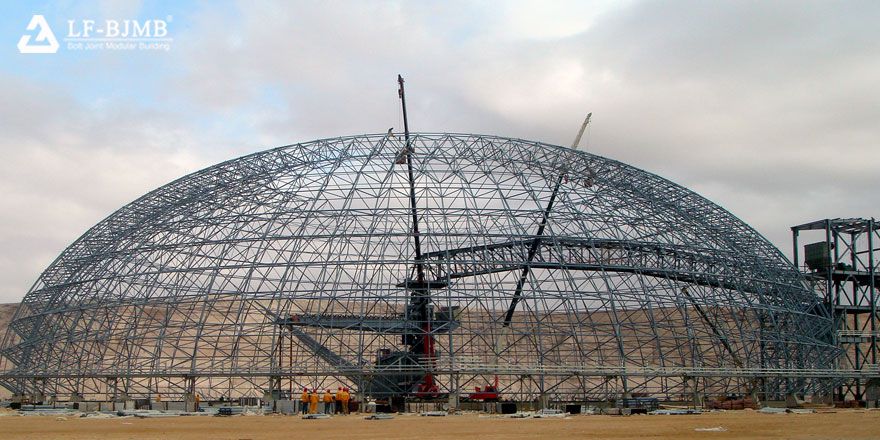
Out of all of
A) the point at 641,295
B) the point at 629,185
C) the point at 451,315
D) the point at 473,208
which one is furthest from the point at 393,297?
the point at 629,185

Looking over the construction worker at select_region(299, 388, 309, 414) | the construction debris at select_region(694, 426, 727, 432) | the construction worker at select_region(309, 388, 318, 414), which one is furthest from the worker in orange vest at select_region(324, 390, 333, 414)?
the construction debris at select_region(694, 426, 727, 432)

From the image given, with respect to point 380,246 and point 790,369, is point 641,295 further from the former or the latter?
point 380,246

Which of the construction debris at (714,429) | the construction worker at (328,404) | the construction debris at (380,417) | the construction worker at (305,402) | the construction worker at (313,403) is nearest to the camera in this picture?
the construction debris at (714,429)

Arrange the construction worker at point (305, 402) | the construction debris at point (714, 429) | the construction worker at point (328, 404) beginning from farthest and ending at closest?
the construction worker at point (305, 402) → the construction worker at point (328, 404) → the construction debris at point (714, 429)

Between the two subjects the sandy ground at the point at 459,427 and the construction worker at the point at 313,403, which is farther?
the construction worker at the point at 313,403

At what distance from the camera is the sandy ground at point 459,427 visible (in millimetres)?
25125

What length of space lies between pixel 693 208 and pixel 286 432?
101 feet

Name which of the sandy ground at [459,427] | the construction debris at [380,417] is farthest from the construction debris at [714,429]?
the construction debris at [380,417]

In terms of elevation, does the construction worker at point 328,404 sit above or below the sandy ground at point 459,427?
above

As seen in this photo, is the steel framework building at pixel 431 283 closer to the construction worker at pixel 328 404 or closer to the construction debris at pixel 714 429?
the construction worker at pixel 328 404

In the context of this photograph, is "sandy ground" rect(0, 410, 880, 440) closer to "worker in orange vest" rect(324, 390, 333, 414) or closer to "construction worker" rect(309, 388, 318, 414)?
"construction worker" rect(309, 388, 318, 414)

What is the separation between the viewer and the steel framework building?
4012 cm

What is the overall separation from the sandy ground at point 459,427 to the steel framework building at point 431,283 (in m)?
5.52

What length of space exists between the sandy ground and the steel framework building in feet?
18.1
